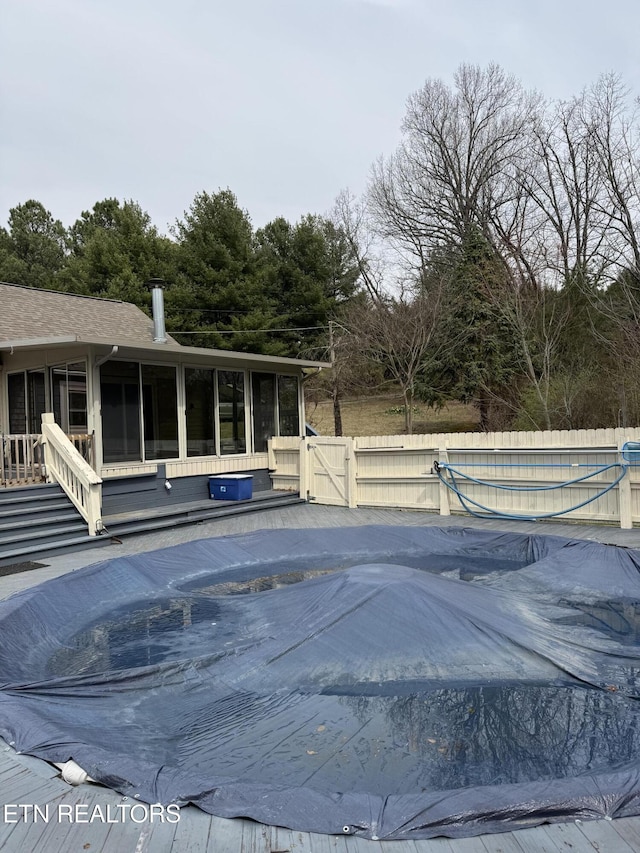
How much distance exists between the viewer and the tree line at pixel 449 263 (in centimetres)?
1559

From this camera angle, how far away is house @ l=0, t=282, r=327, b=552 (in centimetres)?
959

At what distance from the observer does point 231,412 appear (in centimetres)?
1211

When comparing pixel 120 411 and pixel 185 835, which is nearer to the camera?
pixel 185 835

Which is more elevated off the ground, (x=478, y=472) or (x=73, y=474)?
(x=73, y=474)

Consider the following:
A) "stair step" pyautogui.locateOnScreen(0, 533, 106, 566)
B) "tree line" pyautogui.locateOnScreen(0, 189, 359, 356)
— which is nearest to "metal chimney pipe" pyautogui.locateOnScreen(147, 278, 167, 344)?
"stair step" pyautogui.locateOnScreen(0, 533, 106, 566)

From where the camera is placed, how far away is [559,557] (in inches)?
273

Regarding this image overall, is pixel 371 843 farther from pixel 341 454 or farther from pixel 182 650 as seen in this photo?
pixel 341 454

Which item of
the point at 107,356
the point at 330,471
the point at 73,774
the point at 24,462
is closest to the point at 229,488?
the point at 330,471

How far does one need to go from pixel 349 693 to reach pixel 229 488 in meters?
7.54

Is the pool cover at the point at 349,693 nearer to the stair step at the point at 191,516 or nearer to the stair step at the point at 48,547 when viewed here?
the stair step at the point at 48,547

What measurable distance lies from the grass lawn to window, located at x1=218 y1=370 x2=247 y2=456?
11.3 metres

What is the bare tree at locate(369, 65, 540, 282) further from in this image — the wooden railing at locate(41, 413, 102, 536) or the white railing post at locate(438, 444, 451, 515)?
the wooden railing at locate(41, 413, 102, 536)

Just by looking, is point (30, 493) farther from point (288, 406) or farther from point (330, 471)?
point (288, 406)

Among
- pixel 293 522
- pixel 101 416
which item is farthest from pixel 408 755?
pixel 101 416
